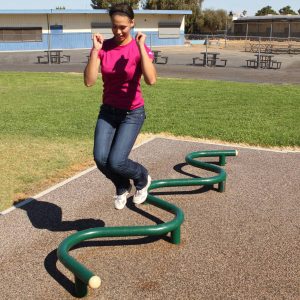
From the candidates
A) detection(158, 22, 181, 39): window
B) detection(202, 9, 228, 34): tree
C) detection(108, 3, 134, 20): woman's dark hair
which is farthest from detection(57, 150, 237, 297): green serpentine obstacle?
detection(202, 9, 228, 34): tree

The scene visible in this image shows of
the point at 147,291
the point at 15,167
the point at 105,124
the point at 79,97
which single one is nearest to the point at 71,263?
the point at 147,291

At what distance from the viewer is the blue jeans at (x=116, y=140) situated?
155 inches

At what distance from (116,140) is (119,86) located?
0.47 metres

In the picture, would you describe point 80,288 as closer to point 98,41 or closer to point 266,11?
point 98,41

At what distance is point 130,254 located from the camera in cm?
389

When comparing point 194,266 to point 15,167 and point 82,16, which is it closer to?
point 15,167

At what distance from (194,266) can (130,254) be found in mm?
570

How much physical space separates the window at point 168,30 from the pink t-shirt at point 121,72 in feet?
158

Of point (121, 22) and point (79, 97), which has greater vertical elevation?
point (121, 22)

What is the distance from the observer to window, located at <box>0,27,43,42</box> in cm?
4194

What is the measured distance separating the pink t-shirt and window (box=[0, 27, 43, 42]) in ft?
134

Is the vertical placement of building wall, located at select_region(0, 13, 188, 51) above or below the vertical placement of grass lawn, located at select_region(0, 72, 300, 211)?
above

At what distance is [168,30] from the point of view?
51.8m

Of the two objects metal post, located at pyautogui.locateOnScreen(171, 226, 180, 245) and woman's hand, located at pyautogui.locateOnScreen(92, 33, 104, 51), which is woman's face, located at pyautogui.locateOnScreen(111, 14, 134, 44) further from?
metal post, located at pyautogui.locateOnScreen(171, 226, 180, 245)
